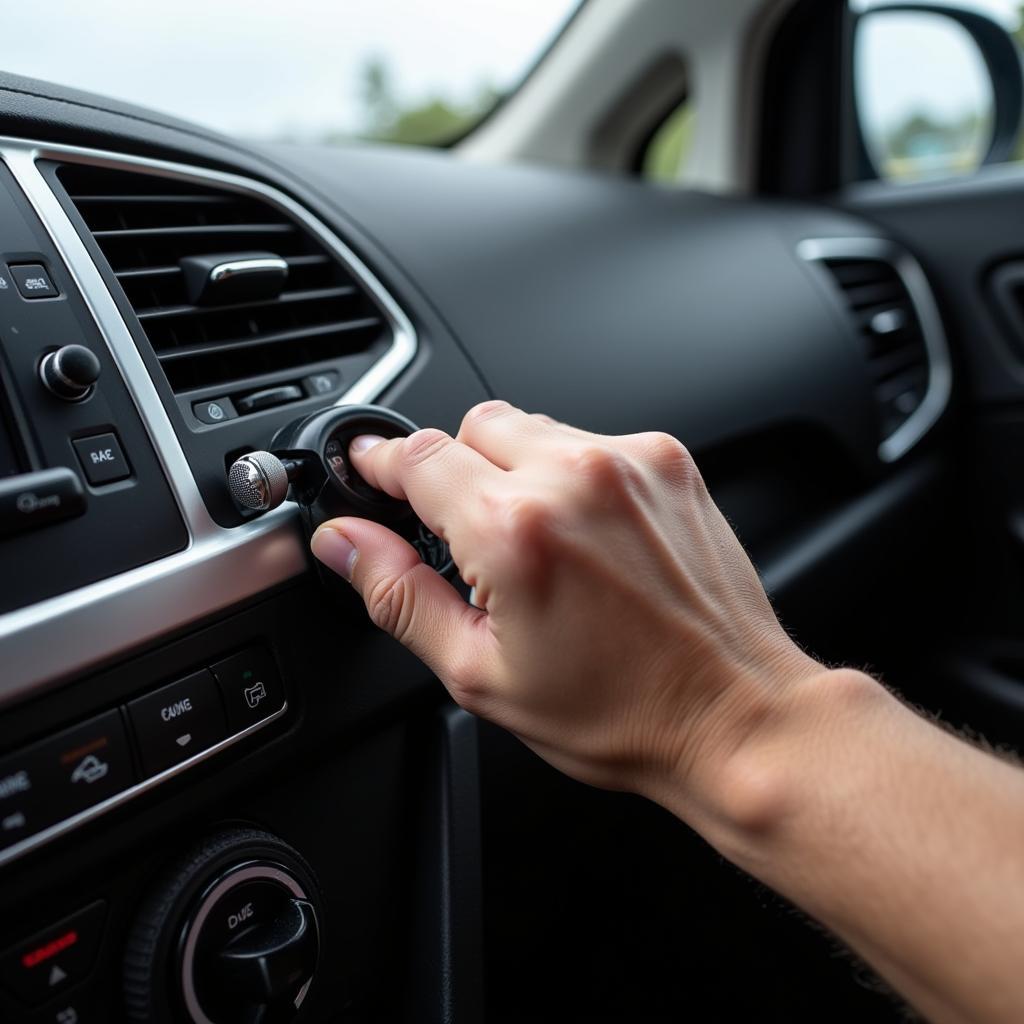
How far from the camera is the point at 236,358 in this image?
30.4 inches

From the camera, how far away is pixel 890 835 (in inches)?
20.6

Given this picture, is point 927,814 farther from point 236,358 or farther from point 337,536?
point 236,358

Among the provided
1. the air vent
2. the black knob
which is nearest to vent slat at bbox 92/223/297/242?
the air vent

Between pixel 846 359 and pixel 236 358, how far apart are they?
103 cm

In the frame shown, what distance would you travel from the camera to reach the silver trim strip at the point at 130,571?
552 mm

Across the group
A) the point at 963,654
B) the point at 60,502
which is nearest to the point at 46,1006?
the point at 60,502

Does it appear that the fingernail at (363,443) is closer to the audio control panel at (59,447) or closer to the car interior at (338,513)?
the car interior at (338,513)

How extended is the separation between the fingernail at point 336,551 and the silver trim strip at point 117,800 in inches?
4.0

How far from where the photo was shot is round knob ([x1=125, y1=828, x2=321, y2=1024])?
585 mm

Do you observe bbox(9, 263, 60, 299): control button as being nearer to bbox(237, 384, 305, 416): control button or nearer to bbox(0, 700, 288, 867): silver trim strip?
bbox(237, 384, 305, 416): control button

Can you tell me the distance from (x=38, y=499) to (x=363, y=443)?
0.22 meters

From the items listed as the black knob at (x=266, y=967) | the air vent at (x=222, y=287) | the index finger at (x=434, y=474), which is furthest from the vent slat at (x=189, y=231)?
the black knob at (x=266, y=967)

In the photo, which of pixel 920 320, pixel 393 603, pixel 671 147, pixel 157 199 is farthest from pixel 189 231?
pixel 671 147

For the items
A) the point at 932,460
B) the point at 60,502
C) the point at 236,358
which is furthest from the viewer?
the point at 932,460
